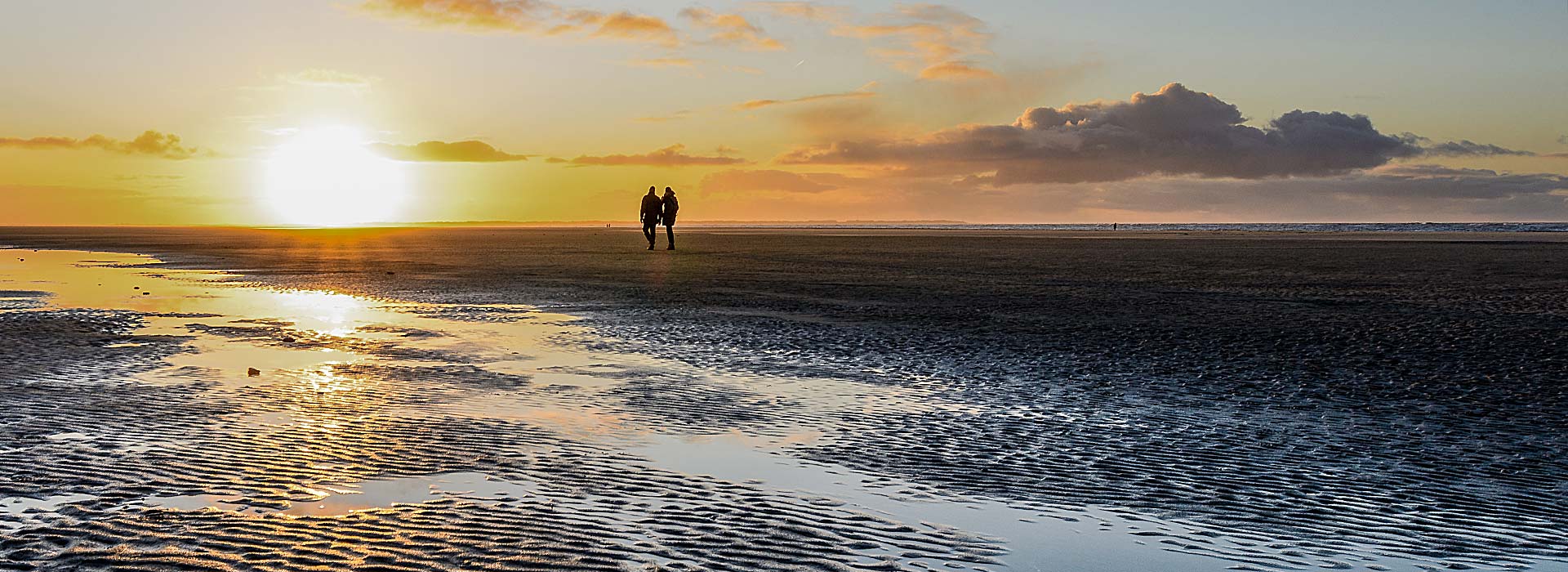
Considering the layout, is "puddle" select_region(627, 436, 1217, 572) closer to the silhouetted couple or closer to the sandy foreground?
the sandy foreground

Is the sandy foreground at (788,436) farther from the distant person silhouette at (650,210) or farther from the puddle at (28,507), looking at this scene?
the distant person silhouette at (650,210)

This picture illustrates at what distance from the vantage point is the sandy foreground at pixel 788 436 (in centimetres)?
545

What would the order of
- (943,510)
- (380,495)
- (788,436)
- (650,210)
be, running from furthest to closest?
(650,210) < (788,436) < (380,495) < (943,510)

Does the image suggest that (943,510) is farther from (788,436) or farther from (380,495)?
(380,495)

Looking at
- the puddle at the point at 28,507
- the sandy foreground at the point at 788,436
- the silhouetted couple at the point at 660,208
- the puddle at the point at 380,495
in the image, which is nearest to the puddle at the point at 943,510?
the sandy foreground at the point at 788,436

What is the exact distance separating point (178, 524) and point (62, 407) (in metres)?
4.57

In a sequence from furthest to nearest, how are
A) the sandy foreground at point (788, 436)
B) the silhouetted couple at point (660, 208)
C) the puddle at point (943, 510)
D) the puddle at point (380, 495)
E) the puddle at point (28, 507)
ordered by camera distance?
1. the silhouetted couple at point (660, 208)
2. the puddle at point (380, 495)
3. the puddle at point (28, 507)
4. the sandy foreground at point (788, 436)
5. the puddle at point (943, 510)

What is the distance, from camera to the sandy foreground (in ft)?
17.9

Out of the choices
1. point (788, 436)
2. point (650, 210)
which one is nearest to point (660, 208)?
point (650, 210)

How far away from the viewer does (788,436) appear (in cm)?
834

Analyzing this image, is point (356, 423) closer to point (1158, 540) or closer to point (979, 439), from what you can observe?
point (979, 439)

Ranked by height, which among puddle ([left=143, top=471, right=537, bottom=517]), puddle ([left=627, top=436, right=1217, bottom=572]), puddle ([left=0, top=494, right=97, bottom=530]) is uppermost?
puddle ([left=0, top=494, right=97, bottom=530])

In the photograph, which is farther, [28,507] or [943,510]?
[943,510]

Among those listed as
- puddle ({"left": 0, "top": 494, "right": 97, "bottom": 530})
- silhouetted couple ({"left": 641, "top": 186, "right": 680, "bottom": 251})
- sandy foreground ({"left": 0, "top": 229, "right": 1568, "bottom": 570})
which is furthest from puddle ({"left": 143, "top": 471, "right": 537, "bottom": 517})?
silhouetted couple ({"left": 641, "top": 186, "right": 680, "bottom": 251})
